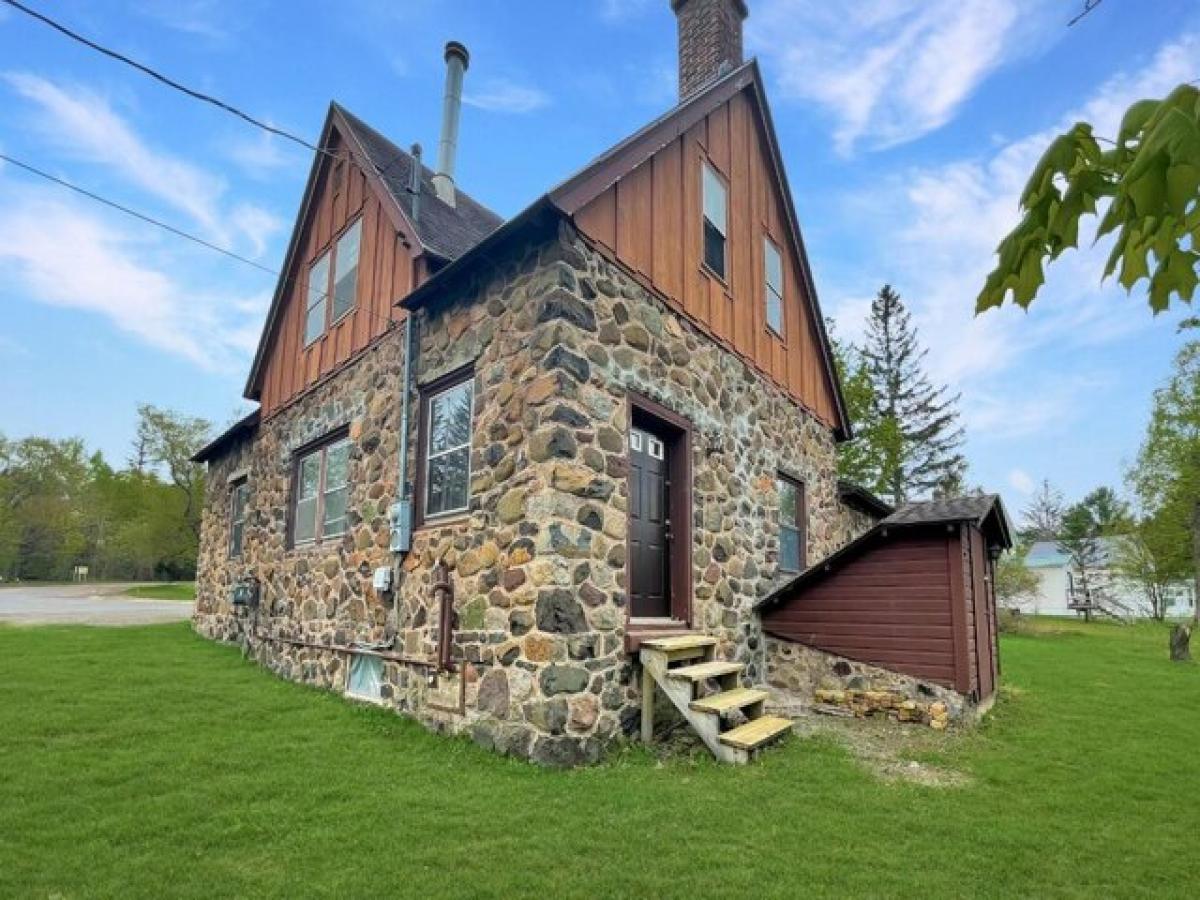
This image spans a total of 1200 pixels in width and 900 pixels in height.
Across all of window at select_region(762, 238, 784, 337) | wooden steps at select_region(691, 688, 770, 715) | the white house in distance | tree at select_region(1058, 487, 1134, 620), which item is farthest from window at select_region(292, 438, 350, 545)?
the white house in distance

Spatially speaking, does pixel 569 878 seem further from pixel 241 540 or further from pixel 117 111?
pixel 241 540

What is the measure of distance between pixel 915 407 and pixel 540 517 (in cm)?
3337

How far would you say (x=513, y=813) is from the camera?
4.44 metres

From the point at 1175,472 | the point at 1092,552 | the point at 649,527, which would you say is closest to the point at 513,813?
the point at 649,527

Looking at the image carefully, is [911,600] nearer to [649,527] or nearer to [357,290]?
[649,527]

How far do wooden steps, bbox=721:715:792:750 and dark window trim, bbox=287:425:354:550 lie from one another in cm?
511

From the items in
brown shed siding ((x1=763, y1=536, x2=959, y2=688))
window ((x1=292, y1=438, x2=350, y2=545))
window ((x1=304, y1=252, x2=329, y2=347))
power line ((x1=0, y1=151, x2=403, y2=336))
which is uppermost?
window ((x1=304, y1=252, x2=329, y2=347))

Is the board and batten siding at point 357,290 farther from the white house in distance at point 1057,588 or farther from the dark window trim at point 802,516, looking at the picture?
the white house in distance at point 1057,588

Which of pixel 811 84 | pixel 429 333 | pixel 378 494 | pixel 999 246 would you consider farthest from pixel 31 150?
pixel 999 246

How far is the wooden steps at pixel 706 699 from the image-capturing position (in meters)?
5.64

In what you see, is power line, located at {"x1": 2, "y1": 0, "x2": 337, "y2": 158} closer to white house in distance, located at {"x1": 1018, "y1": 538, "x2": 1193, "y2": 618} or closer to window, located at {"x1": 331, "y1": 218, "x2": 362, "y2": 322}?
window, located at {"x1": 331, "y1": 218, "x2": 362, "y2": 322}

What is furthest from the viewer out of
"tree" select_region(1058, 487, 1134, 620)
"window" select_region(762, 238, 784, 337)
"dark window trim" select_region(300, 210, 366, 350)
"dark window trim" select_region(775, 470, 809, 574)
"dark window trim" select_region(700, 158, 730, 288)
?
"tree" select_region(1058, 487, 1134, 620)

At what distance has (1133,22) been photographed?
296cm

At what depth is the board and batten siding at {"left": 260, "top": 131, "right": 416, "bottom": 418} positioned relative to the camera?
8480mm
